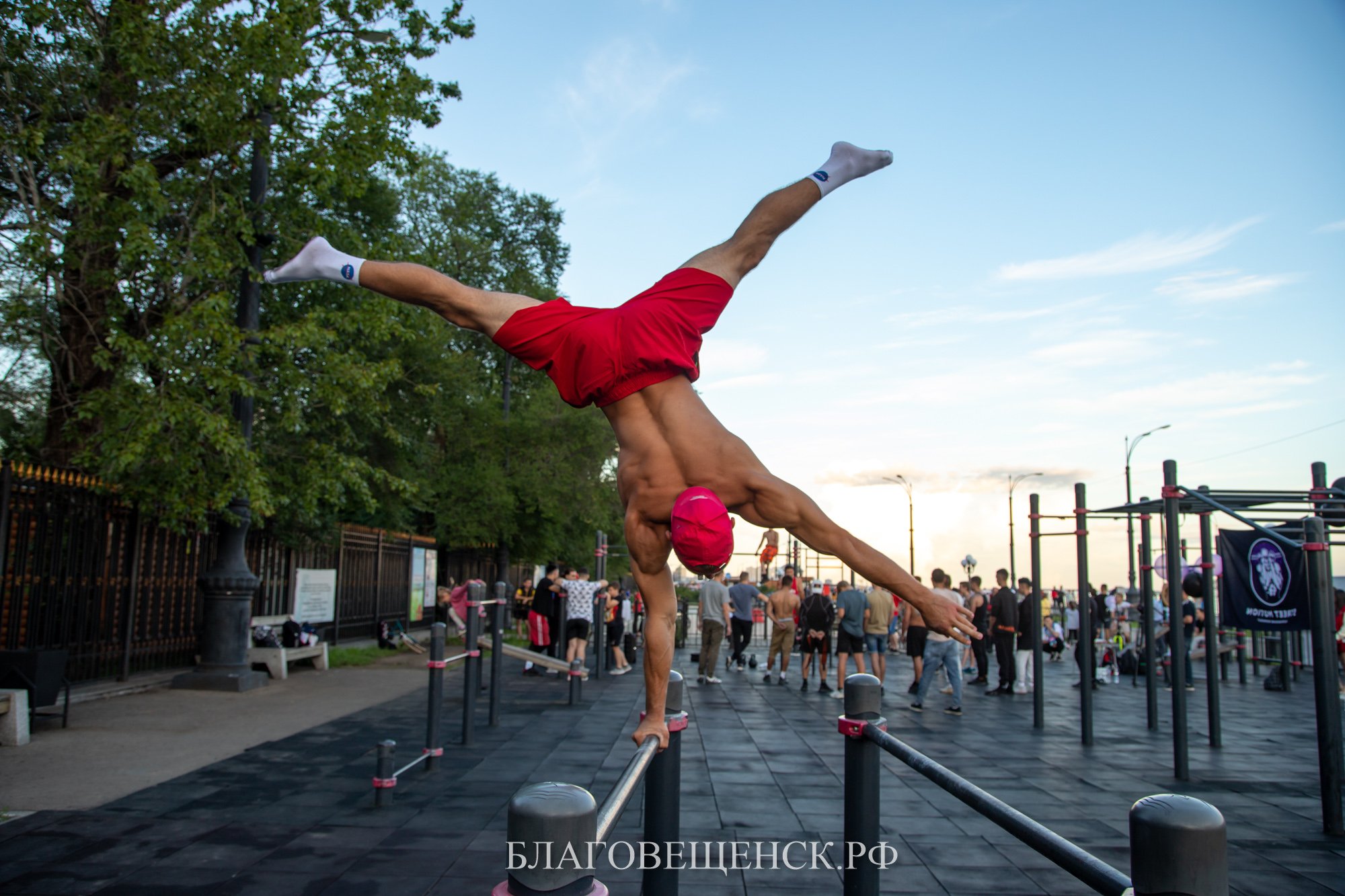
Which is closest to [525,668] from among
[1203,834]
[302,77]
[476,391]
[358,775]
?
[358,775]

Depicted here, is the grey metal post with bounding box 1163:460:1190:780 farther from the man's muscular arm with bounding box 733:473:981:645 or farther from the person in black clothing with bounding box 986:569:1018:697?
the man's muscular arm with bounding box 733:473:981:645

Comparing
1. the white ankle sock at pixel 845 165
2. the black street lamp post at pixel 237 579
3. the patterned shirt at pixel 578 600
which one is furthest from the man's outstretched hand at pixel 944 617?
the patterned shirt at pixel 578 600

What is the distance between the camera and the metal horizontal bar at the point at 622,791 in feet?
5.25

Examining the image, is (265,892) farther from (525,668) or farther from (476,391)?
(476,391)

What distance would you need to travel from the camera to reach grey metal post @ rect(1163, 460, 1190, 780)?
728 centimetres

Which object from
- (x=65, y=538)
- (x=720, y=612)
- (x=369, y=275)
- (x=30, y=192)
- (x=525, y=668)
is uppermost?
(x=30, y=192)

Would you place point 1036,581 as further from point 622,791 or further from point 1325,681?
point 622,791

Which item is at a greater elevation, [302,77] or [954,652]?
[302,77]

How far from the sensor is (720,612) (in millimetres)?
13750

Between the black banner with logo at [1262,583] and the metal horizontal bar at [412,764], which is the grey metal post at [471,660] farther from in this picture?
the black banner with logo at [1262,583]

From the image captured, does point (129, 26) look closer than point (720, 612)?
Yes

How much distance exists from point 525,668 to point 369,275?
42.3 ft

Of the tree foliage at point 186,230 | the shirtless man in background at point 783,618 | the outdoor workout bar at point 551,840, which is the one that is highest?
the tree foliage at point 186,230

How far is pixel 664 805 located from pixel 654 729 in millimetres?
413
